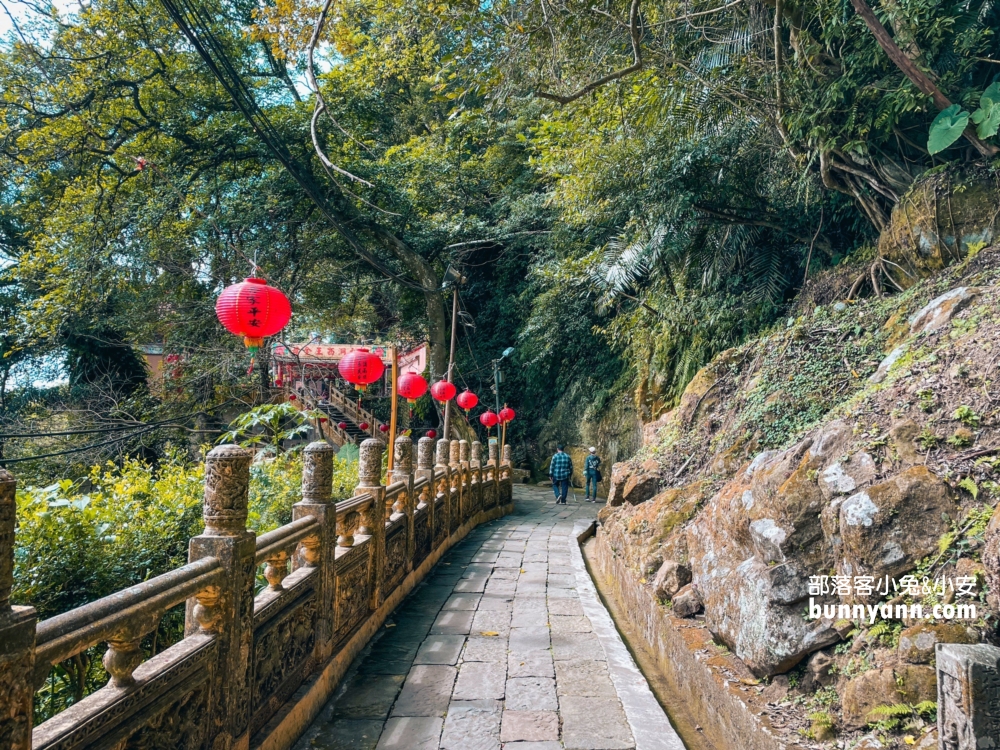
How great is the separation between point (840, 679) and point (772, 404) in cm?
308

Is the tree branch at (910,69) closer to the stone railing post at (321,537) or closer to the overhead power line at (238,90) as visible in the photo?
the overhead power line at (238,90)

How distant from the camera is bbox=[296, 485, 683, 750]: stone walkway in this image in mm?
3273

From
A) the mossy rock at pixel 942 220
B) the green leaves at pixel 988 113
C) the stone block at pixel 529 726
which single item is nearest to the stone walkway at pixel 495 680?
the stone block at pixel 529 726

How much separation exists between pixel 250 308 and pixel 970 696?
5474 millimetres

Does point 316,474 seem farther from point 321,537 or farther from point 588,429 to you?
point 588,429

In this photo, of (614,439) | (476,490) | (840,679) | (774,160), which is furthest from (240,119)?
(840,679)

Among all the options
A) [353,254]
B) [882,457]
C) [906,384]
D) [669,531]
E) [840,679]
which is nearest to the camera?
[840,679]

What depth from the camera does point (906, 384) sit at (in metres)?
3.71

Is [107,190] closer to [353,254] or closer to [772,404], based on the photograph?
[353,254]

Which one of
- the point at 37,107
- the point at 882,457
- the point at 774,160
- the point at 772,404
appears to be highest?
the point at 37,107

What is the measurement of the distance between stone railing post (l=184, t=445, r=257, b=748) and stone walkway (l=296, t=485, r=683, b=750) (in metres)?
0.75

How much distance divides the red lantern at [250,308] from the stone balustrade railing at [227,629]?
5.20 ft

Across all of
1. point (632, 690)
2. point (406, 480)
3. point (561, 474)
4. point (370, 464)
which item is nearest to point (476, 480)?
point (561, 474)

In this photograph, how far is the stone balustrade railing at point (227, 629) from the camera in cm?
161
